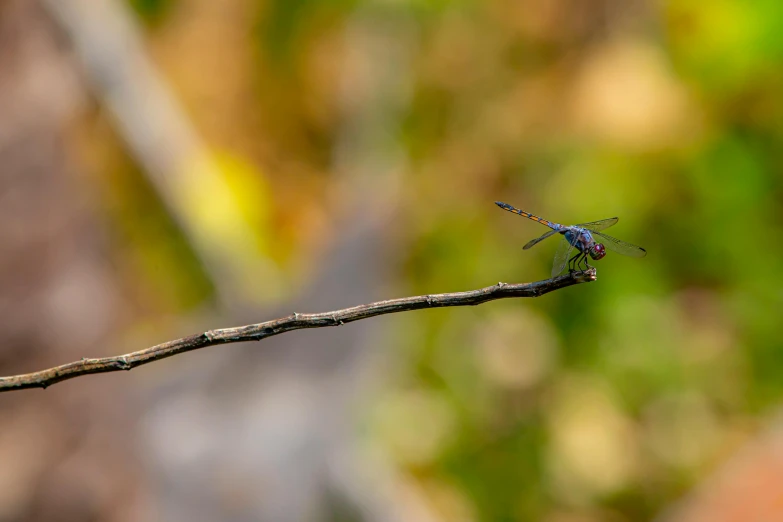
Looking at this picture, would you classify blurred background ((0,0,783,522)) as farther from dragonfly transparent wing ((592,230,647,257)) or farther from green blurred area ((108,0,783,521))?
dragonfly transparent wing ((592,230,647,257))

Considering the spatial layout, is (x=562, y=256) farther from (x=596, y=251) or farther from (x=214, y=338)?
(x=214, y=338)

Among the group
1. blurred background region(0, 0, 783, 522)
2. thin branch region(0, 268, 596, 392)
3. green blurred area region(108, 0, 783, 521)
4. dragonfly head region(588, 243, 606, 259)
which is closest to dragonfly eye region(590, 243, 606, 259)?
dragonfly head region(588, 243, 606, 259)

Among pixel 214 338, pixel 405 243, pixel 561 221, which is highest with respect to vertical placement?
pixel 405 243

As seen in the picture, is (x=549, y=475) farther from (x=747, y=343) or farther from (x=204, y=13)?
(x=204, y=13)

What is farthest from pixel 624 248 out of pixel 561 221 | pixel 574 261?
pixel 561 221

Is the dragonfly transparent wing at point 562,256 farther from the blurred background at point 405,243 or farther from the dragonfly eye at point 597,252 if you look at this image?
the blurred background at point 405,243

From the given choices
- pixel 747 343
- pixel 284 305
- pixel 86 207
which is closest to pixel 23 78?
pixel 86 207
